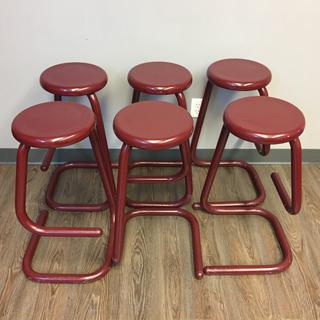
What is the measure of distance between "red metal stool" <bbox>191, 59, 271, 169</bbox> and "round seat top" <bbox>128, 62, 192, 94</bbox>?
0.44 ft

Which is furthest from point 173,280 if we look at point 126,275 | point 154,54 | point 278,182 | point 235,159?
point 154,54

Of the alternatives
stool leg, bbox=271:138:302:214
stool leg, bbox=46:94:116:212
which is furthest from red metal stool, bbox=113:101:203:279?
stool leg, bbox=271:138:302:214

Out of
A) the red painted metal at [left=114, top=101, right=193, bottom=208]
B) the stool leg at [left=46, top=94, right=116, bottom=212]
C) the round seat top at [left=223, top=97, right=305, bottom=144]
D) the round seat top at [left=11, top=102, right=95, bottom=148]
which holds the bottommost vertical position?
the stool leg at [left=46, top=94, right=116, bottom=212]

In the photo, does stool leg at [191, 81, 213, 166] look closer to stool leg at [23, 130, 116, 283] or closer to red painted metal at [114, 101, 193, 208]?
red painted metal at [114, 101, 193, 208]

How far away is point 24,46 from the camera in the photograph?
1808mm

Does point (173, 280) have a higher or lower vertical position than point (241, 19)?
lower

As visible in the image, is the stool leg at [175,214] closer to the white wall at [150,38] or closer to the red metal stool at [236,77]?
the red metal stool at [236,77]

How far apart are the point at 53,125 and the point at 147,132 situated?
0.35 meters

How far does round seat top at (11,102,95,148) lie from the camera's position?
→ 1.30 metres

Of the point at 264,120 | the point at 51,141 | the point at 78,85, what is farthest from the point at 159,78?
the point at 51,141

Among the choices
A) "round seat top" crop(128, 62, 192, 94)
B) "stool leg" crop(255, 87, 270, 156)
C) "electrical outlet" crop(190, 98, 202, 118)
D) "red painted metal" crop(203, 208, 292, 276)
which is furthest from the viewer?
"electrical outlet" crop(190, 98, 202, 118)

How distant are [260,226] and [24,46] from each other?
4.73 ft

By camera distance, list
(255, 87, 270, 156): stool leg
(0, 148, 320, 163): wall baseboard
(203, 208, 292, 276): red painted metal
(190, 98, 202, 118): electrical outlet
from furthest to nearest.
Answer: (0, 148, 320, 163): wall baseboard, (190, 98, 202, 118): electrical outlet, (255, 87, 270, 156): stool leg, (203, 208, 292, 276): red painted metal

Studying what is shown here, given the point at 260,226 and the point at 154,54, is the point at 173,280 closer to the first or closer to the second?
the point at 260,226
